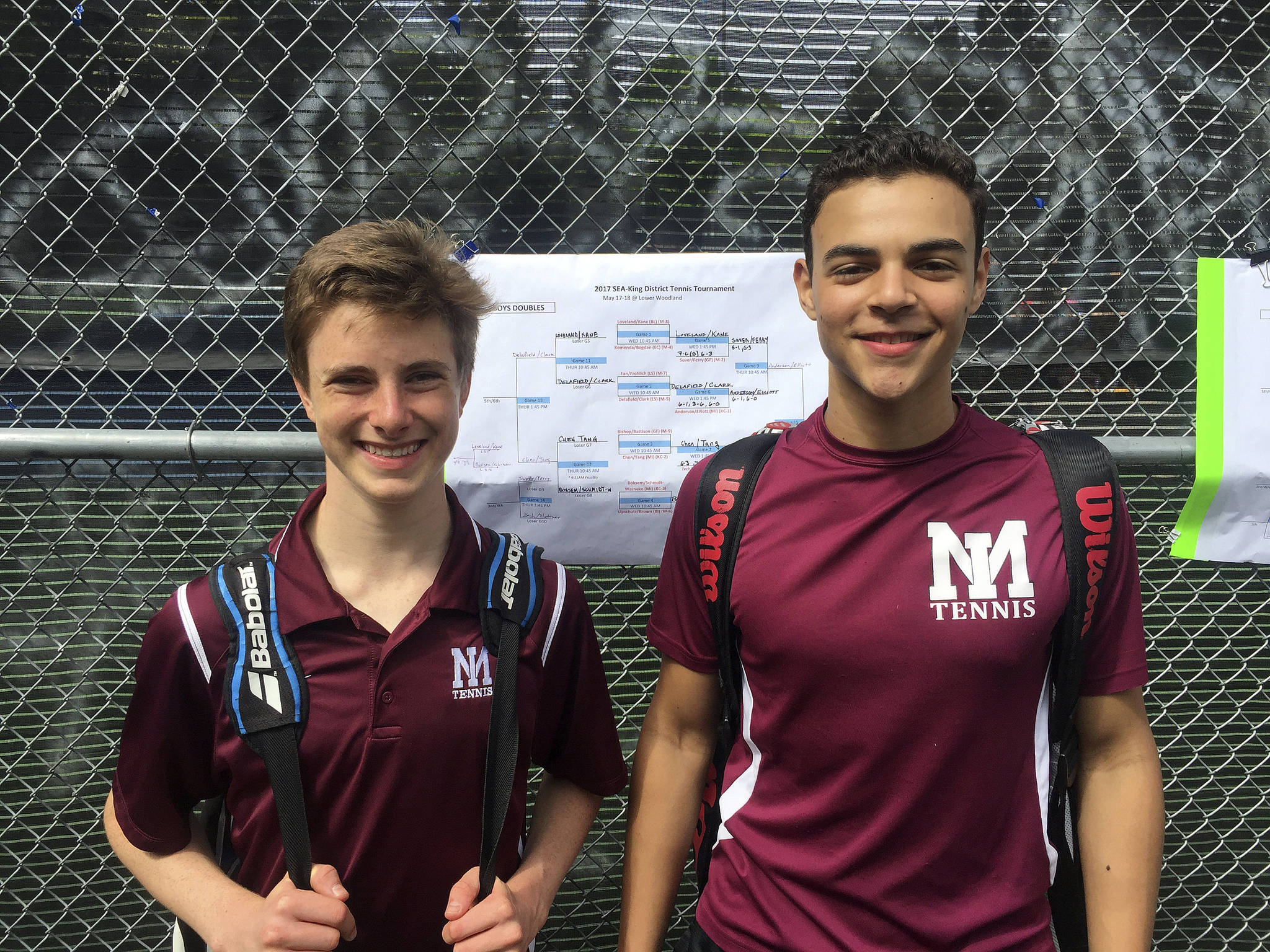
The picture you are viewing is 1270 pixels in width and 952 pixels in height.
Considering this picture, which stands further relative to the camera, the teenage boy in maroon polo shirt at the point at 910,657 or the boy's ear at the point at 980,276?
the boy's ear at the point at 980,276

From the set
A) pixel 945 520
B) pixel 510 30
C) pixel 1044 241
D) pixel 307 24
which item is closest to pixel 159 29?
pixel 307 24

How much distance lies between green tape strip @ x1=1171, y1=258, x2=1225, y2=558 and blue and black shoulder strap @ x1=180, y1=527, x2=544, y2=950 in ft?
5.87

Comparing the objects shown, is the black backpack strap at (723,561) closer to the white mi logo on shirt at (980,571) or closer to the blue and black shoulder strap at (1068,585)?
the blue and black shoulder strap at (1068,585)

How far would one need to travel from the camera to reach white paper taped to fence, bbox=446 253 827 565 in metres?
2.11

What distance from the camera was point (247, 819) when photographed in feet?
4.90

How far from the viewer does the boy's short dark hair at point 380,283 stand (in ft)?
4.92

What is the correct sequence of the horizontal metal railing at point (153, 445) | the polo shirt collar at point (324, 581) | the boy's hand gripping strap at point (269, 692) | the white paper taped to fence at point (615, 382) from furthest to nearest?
the white paper taped to fence at point (615, 382) < the horizontal metal railing at point (153, 445) < the polo shirt collar at point (324, 581) < the boy's hand gripping strap at point (269, 692)

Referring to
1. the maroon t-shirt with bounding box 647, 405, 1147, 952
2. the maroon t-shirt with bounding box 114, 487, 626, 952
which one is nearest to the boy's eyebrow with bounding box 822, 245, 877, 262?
the maroon t-shirt with bounding box 647, 405, 1147, 952

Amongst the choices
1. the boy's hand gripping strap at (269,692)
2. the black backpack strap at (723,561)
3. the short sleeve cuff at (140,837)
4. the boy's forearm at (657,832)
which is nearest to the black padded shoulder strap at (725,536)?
the black backpack strap at (723,561)

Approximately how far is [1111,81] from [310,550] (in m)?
2.42

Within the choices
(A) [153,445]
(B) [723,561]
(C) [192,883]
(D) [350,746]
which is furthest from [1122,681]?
(A) [153,445]

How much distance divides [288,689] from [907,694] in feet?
3.53

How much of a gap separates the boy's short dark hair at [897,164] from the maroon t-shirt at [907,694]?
1.58ft

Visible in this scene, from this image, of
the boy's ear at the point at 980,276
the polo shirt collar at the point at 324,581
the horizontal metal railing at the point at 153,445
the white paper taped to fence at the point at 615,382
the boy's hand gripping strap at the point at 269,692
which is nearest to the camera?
the boy's hand gripping strap at the point at 269,692
